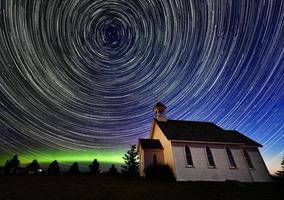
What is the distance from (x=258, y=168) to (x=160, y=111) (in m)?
15.0

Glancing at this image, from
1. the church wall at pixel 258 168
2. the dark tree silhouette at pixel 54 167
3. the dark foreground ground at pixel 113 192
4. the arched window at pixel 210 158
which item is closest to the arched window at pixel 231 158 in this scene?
the arched window at pixel 210 158

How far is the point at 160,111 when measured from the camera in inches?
1321

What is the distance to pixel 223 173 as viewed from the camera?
78.8ft

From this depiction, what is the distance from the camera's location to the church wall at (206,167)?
23.2 m

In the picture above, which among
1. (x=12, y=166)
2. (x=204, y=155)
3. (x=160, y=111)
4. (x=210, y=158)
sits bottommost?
(x=210, y=158)

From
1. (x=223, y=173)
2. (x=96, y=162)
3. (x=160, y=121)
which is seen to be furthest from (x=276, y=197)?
(x=96, y=162)

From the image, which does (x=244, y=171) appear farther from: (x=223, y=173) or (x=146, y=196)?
(x=146, y=196)

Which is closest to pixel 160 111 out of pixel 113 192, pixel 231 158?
pixel 231 158

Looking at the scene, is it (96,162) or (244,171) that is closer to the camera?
(244,171)

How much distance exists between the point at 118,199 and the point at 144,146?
13162 mm

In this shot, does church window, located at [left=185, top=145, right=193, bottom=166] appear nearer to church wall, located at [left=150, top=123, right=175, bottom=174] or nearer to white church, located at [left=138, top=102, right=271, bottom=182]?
white church, located at [left=138, top=102, right=271, bottom=182]

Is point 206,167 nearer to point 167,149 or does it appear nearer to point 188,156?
point 188,156

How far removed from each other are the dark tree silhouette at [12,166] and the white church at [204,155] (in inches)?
649

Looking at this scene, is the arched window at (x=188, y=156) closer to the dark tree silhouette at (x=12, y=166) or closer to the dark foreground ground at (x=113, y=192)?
the dark foreground ground at (x=113, y=192)
